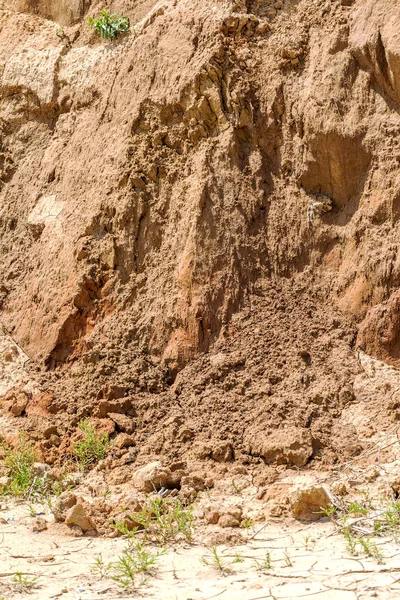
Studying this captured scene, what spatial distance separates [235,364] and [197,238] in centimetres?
104

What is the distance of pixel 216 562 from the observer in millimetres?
3430

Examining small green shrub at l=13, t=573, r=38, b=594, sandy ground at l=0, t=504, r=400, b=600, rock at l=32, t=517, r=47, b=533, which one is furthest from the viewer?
rock at l=32, t=517, r=47, b=533

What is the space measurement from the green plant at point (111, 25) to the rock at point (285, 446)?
438 cm

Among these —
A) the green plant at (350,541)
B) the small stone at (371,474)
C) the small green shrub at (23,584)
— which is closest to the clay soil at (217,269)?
the small stone at (371,474)

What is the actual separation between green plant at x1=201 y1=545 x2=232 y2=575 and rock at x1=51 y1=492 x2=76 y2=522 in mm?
1005

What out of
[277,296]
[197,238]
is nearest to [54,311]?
[197,238]

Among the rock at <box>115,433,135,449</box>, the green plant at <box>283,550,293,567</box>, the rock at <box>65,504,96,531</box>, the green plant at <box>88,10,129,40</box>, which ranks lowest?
the rock at <box>65,504,96,531</box>

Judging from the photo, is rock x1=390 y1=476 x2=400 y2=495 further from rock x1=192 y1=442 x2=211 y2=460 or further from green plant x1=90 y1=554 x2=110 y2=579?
green plant x1=90 y1=554 x2=110 y2=579

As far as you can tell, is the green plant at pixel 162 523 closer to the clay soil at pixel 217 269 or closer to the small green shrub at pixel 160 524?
the small green shrub at pixel 160 524

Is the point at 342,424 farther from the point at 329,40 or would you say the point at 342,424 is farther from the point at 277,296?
the point at 329,40

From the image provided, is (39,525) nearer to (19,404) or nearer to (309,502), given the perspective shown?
(309,502)

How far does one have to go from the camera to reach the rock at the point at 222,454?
4.78 meters

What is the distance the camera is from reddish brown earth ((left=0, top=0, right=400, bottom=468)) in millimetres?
5176

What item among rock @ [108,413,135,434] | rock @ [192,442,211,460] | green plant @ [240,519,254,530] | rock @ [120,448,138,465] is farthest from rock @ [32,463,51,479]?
green plant @ [240,519,254,530]
